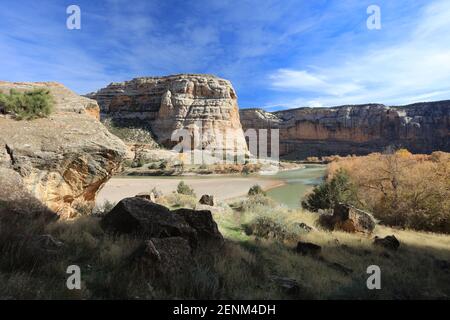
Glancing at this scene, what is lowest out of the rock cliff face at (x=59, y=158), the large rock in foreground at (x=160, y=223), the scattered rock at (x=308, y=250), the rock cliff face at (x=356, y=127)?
the scattered rock at (x=308, y=250)

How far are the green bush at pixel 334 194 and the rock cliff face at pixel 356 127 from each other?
88.2m

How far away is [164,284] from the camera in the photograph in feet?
12.3

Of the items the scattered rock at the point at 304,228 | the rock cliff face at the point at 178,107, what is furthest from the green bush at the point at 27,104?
the rock cliff face at the point at 178,107

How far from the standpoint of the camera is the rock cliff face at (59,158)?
634cm

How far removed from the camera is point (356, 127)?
352 feet

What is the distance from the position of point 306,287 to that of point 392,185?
1513 cm

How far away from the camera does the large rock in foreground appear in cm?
537

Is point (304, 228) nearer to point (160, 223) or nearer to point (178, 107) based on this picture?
point (160, 223)

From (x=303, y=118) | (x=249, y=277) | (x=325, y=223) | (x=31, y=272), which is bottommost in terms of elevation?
(x=325, y=223)

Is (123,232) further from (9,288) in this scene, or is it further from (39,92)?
(39,92)

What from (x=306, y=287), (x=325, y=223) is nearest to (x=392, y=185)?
(x=325, y=223)

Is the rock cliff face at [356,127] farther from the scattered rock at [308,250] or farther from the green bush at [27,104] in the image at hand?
the green bush at [27,104]

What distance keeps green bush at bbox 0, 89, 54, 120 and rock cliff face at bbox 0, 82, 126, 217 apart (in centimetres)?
21

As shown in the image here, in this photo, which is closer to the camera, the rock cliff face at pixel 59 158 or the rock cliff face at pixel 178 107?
the rock cliff face at pixel 59 158
